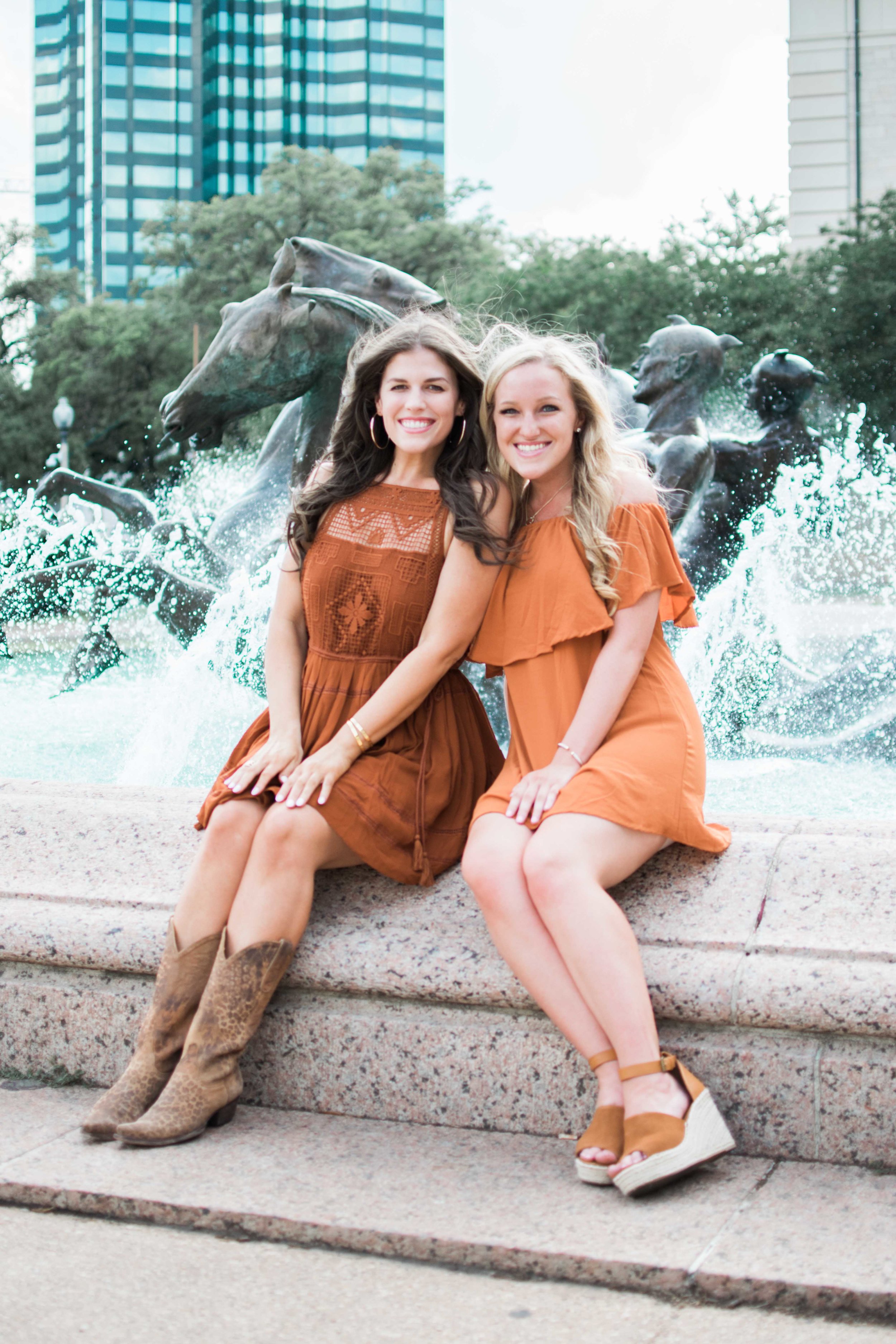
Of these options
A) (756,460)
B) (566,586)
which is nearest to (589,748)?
(566,586)

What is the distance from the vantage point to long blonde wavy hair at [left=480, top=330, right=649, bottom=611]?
116 inches

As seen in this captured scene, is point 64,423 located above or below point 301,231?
below

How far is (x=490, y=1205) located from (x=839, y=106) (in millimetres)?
34779

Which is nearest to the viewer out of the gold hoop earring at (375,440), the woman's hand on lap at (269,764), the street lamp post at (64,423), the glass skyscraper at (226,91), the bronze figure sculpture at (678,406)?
the woman's hand on lap at (269,764)

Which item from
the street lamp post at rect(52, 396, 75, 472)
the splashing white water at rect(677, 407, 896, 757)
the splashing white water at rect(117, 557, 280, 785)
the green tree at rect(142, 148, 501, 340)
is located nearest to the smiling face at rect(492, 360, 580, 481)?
the splashing white water at rect(117, 557, 280, 785)

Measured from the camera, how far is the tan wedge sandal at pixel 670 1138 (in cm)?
237

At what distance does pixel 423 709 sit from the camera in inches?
122

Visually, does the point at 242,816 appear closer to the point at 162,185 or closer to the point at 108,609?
the point at 108,609

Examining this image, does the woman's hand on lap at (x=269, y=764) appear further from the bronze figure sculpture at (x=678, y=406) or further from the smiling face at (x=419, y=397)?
the bronze figure sculpture at (x=678, y=406)

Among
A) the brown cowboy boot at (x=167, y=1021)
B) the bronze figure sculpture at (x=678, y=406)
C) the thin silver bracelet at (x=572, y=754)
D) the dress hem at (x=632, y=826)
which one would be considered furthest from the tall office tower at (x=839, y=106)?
the brown cowboy boot at (x=167, y=1021)

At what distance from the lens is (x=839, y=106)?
32.9 metres

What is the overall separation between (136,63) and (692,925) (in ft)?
291

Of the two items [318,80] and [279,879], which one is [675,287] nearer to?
[279,879]

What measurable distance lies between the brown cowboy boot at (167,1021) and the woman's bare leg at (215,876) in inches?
0.9
